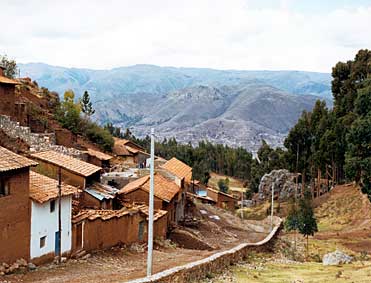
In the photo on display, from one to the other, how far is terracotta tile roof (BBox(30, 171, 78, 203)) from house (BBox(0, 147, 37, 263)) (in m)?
0.60

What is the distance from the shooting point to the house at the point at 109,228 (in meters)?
25.8

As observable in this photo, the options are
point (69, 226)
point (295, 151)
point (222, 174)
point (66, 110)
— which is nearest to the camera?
point (69, 226)

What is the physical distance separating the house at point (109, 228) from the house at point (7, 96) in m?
18.2

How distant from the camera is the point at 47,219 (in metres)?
23.9

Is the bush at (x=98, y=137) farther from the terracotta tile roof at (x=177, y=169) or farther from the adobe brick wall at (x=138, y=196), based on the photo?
the adobe brick wall at (x=138, y=196)

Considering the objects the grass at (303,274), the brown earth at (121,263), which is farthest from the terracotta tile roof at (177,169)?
the grass at (303,274)

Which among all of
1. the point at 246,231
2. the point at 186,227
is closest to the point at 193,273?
the point at 186,227

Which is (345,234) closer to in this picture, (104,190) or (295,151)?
(104,190)

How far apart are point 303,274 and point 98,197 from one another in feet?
44.6

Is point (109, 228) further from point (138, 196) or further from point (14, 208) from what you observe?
point (138, 196)

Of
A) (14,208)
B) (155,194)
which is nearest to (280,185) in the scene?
(155,194)

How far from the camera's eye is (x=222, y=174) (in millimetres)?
123250

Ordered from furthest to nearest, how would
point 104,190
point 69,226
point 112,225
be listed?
point 104,190 < point 112,225 < point 69,226

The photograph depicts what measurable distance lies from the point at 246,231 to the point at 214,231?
4918 millimetres
